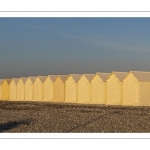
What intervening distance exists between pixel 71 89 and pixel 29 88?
8.39 meters

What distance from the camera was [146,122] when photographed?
1692 cm

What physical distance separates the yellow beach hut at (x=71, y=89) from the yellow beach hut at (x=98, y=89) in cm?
275

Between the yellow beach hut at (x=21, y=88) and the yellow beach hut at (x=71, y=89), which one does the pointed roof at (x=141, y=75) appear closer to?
the yellow beach hut at (x=71, y=89)

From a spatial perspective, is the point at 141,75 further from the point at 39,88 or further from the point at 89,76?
the point at 39,88

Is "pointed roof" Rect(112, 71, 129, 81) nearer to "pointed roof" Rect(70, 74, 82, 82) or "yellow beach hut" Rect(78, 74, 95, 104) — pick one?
"yellow beach hut" Rect(78, 74, 95, 104)

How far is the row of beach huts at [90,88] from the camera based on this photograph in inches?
1193

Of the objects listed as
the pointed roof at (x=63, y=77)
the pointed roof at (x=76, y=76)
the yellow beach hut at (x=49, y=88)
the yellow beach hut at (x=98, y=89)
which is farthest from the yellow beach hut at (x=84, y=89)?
the yellow beach hut at (x=49, y=88)

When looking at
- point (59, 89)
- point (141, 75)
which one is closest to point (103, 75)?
point (141, 75)

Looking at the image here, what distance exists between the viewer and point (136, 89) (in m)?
30.1
